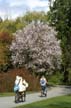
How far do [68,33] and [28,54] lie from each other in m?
14.9

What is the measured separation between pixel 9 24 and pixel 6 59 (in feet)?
87.9

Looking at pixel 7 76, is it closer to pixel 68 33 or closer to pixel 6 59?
pixel 6 59

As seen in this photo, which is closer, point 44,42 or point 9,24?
point 44,42

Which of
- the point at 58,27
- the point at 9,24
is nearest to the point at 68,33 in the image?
the point at 58,27

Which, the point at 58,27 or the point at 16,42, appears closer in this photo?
the point at 16,42

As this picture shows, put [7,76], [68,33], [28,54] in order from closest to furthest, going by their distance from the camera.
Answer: [7,76]
[28,54]
[68,33]

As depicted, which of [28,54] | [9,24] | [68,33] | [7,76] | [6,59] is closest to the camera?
[7,76]

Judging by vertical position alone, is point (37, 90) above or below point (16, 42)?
below

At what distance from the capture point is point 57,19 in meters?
71.8

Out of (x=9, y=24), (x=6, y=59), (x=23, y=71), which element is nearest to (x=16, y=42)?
(x=6, y=59)

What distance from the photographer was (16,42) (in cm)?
5903

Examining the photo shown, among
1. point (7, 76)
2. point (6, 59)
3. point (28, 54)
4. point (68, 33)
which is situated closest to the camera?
point (7, 76)

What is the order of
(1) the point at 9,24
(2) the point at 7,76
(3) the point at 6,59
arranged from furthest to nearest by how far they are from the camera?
(1) the point at 9,24
(3) the point at 6,59
(2) the point at 7,76

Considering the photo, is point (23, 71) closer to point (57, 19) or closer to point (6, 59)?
point (6, 59)
